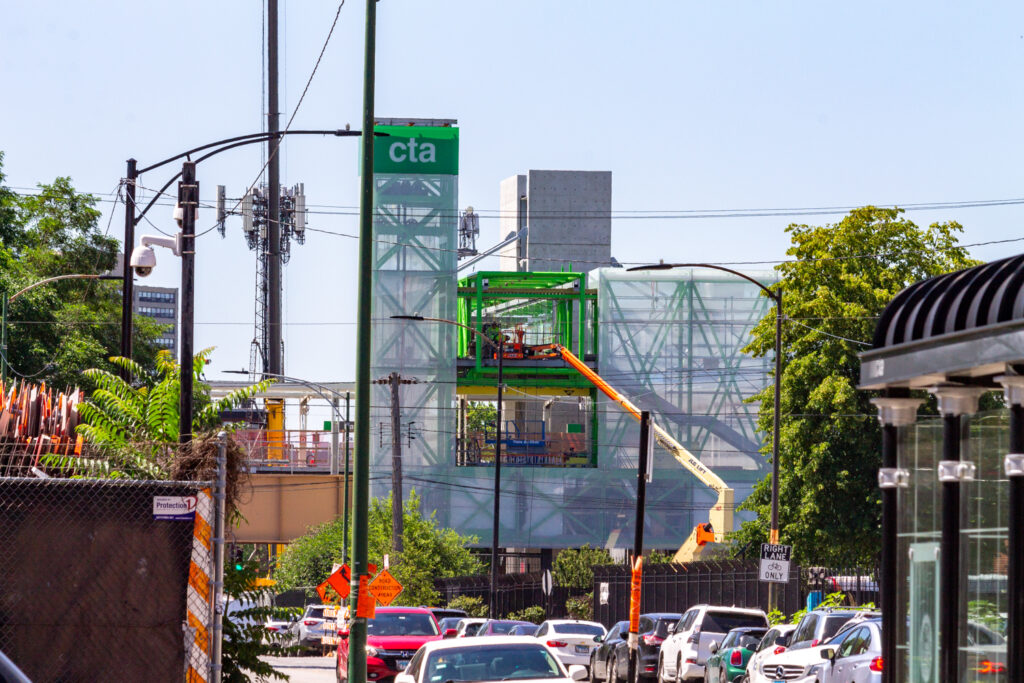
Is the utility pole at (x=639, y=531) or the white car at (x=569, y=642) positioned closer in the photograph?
the utility pole at (x=639, y=531)

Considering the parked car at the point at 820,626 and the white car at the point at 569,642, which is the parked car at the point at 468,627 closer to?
the white car at the point at 569,642

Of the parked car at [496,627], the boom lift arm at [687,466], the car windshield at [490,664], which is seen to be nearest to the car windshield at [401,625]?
the parked car at [496,627]

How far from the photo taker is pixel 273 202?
8119cm

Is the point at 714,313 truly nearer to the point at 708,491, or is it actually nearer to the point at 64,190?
the point at 708,491

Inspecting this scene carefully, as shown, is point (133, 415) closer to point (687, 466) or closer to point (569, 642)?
point (569, 642)

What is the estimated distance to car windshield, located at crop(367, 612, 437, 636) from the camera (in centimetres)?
2981

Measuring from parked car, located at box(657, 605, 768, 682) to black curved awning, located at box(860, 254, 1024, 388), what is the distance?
16485mm

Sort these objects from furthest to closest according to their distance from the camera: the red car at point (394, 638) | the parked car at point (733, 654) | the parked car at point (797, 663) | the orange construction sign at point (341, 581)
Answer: the red car at point (394, 638) → the parked car at point (733, 654) → the orange construction sign at point (341, 581) → the parked car at point (797, 663)

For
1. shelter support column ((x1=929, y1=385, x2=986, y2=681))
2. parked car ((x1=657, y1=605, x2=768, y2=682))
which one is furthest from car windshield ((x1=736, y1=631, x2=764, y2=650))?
shelter support column ((x1=929, y1=385, x2=986, y2=681))

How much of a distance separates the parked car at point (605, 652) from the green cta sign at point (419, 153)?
40329 mm

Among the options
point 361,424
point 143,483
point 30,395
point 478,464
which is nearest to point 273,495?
point 478,464

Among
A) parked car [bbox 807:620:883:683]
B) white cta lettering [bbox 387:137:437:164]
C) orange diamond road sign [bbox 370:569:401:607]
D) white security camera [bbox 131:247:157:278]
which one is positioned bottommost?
orange diamond road sign [bbox 370:569:401:607]

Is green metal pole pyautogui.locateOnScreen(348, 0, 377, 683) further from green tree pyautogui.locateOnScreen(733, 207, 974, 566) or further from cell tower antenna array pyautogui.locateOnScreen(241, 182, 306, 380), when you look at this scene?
cell tower antenna array pyautogui.locateOnScreen(241, 182, 306, 380)

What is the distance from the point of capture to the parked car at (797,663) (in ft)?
70.8
